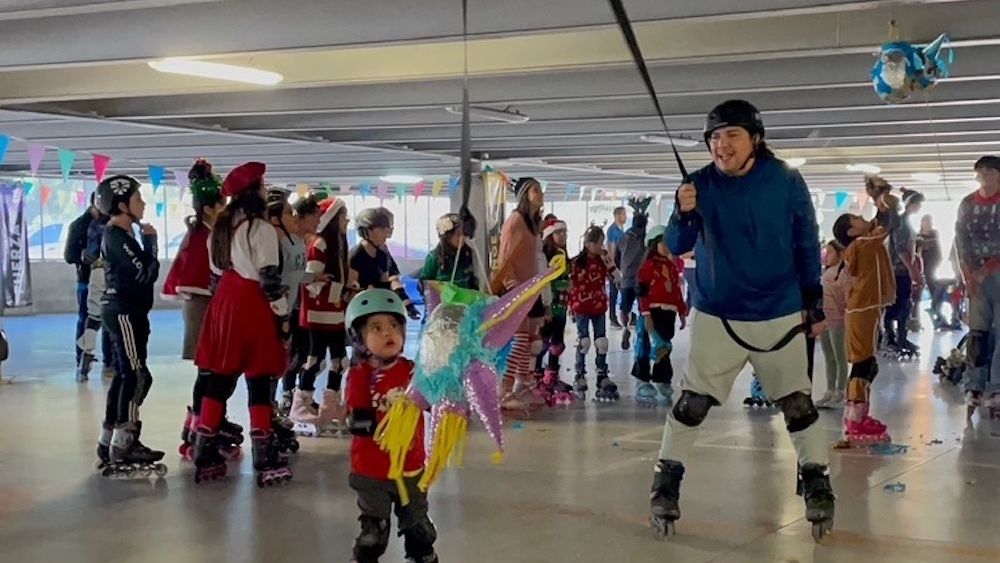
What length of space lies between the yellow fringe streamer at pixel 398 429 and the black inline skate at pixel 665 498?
122 centimetres

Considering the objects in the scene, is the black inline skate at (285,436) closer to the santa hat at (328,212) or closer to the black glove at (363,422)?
the santa hat at (328,212)

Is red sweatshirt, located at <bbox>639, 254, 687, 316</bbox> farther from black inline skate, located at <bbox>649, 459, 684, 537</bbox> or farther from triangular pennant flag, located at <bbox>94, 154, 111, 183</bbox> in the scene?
triangular pennant flag, located at <bbox>94, 154, 111, 183</bbox>

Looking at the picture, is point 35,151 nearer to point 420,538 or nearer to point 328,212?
point 328,212

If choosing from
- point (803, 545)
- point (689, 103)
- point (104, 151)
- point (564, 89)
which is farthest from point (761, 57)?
point (104, 151)

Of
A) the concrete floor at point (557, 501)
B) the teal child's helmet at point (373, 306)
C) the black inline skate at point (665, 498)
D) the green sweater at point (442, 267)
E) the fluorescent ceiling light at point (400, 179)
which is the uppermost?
the fluorescent ceiling light at point (400, 179)

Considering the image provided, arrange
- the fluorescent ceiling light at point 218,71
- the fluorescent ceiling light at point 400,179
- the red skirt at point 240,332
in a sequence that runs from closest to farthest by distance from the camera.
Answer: the red skirt at point 240,332 < the fluorescent ceiling light at point 218,71 < the fluorescent ceiling light at point 400,179

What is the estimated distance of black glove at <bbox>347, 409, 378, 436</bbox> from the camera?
3.56 meters

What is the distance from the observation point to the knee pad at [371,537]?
3.67 m

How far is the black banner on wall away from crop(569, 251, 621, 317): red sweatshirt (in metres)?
12.1

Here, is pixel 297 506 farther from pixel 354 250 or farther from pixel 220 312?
pixel 354 250

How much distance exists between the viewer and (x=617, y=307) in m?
17.5

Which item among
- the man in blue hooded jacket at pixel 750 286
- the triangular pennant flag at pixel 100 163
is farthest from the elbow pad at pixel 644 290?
the triangular pennant flag at pixel 100 163

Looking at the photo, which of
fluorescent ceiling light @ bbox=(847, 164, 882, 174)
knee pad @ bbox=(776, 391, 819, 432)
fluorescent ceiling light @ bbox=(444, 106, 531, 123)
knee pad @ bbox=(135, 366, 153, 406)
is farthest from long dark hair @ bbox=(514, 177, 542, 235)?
fluorescent ceiling light @ bbox=(847, 164, 882, 174)

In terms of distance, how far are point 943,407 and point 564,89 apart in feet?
12.0
